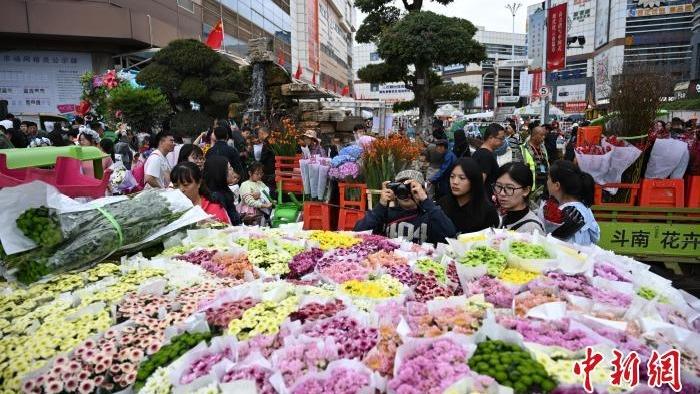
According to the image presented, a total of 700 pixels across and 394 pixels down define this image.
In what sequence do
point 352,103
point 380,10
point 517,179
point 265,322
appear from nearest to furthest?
point 265,322 < point 517,179 < point 380,10 < point 352,103

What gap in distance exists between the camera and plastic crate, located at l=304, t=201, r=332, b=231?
5.83 meters

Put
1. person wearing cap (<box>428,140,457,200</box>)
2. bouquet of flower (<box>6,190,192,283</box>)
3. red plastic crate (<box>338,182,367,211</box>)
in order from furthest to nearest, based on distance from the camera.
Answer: person wearing cap (<box>428,140,457,200</box>)
red plastic crate (<box>338,182,367,211</box>)
bouquet of flower (<box>6,190,192,283</box>)

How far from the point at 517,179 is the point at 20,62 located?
72.2ft

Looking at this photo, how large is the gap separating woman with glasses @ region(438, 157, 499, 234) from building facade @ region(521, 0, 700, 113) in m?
36.1

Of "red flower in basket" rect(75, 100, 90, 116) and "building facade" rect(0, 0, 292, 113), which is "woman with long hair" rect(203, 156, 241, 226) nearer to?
"red flower in basket" rect(75, 100, 90, 116)

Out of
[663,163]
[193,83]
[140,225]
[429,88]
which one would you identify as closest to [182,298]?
[140,225]

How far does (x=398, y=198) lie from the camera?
3414mm

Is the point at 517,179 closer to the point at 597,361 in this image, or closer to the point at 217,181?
the point at 597,361

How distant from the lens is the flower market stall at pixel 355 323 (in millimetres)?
1529

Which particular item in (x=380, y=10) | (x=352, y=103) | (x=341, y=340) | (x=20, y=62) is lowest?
(x=341, y=340)

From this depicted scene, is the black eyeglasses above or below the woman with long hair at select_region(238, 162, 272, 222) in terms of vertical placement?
above

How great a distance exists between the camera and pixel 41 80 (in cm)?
1912

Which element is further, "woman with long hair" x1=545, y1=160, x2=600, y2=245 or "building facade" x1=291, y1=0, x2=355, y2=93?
"building facade" x1=291, y1=0, x2=355, y2=93

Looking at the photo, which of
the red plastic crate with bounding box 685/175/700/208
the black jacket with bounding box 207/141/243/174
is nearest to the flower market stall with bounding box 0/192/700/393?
the red plastic crate with bounding box 685/175/700/208
